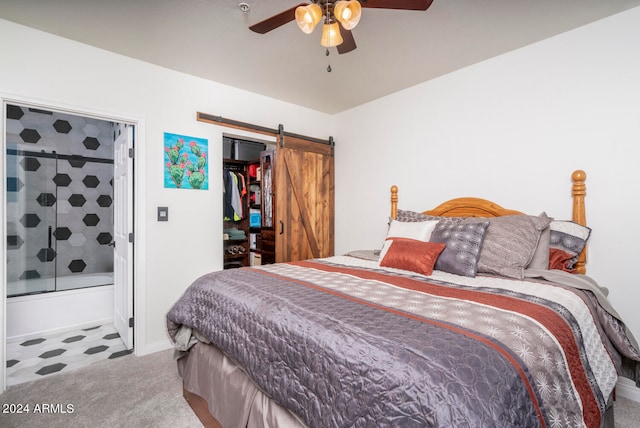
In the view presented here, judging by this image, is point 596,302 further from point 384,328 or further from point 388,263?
point 384,328

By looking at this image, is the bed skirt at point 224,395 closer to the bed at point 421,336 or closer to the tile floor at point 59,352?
the bed at point 421,336

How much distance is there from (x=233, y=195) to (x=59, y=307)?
7.57ft

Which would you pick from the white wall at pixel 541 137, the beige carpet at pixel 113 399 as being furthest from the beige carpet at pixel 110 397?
the white wall at pixel 541 137

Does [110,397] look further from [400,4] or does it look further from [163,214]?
[400,4]

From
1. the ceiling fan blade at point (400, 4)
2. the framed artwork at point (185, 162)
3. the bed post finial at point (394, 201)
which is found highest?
the ceiling fan blade at point (400, 4)

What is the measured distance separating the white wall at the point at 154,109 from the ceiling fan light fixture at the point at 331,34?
1873mm

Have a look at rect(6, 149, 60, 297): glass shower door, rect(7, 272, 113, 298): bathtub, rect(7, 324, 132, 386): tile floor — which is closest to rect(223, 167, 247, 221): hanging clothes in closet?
rect(7, 272, 113, 298): bathtub

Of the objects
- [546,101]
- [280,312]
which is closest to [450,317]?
[280,312]

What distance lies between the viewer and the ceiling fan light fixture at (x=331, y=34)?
1.67 meters

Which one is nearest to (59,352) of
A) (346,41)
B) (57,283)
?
(57,283)

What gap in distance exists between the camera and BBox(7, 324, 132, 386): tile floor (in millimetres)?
2406

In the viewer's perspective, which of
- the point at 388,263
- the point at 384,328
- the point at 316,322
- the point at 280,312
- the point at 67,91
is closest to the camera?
the point at 384,328

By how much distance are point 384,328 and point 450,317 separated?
30 cm

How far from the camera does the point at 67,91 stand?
2398mm
